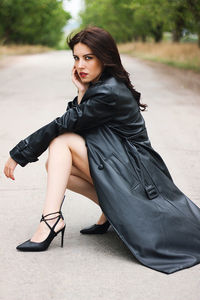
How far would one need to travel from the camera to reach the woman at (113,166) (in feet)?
9.48

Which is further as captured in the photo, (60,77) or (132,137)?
(60,77)

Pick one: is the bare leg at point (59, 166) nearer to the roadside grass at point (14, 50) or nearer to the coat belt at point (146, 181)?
the coat belt at point (146, 181)

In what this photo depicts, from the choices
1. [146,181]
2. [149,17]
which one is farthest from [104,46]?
[149,17]

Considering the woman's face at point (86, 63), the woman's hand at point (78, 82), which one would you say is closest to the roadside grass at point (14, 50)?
the woman's hand at point (78, 82)

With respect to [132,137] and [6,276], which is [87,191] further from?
[6,276]

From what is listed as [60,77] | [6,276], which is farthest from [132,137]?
[60,77]

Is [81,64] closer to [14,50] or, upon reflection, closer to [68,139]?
[68,139]

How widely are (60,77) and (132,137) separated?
12187 mm

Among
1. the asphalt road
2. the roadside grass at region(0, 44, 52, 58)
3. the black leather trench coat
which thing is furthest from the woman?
the roadside grass at region(0, 44, 52, 58)

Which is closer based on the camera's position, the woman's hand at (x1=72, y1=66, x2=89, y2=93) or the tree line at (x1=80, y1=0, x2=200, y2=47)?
the woman's hand at (x1=72, y1=66, x2=89, y2=93)

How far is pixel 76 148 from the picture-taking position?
304 cm

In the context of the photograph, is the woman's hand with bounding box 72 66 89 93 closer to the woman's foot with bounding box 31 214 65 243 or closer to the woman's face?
the woman's face

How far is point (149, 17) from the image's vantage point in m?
33.2

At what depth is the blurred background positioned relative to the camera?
19859 millimetres
